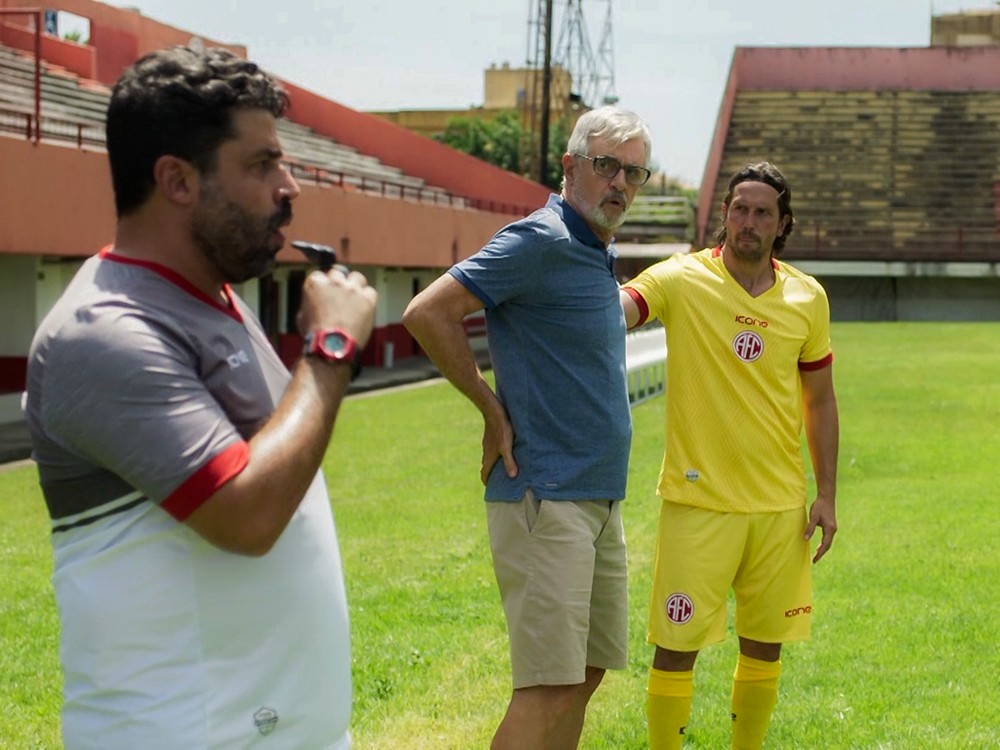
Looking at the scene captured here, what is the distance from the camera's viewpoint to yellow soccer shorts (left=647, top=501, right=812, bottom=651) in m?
4.76

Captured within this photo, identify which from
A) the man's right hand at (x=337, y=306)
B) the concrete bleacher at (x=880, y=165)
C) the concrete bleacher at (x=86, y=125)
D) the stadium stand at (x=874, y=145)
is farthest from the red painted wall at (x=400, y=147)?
the man's right hand at (x=337, y=306)

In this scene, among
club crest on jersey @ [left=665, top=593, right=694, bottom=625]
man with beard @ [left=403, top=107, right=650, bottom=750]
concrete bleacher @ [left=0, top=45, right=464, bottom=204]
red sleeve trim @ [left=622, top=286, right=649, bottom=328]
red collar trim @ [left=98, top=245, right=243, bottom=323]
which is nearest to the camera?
red collar trim @ [left=98, top=245, right=243, bottom=323]

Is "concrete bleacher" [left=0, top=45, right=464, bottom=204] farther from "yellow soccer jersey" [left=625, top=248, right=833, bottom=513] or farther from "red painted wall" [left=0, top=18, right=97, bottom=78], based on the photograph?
"yellow soccer jersey" [left=625, top=248, right=833, bottom=513]

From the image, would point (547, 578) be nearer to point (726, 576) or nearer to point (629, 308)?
point (726, 576)

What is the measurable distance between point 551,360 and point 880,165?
166 feet

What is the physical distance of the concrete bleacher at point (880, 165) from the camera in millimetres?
48750

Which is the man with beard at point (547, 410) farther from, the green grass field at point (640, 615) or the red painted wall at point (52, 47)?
the red painted wall at point (52, 47)

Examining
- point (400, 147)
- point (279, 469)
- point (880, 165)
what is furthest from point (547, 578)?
point (880, 165)

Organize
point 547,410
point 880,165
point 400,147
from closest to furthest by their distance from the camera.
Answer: point 547,410
point 400,147
point 880,165

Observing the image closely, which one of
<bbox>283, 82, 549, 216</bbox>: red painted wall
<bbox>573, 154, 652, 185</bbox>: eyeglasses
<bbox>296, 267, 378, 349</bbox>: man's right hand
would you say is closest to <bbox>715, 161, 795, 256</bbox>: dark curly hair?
→ <bbox>573, 154, 652, 185</bbox>: eyeglasses

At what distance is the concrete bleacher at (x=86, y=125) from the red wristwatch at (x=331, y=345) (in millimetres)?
14580

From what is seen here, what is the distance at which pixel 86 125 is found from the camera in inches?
682

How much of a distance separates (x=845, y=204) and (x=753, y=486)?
47.9 metres

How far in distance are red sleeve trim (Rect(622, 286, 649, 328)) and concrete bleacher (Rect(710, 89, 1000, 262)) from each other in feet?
141
